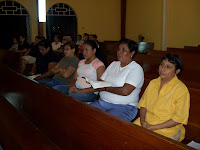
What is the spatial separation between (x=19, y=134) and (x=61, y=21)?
861 cm

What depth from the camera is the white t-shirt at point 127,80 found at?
2.07m

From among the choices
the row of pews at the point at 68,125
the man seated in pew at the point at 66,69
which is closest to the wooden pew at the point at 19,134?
the row of pews at the point at 68,125

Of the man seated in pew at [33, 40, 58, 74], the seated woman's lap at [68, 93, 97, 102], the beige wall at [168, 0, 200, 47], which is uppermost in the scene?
the beige wall at [168, 0, 200, 47]

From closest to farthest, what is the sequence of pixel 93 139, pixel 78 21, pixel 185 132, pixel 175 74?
1. pixel 93 139
2. pixel 175 74
3. pixel 185 132
4. pixel 78 21

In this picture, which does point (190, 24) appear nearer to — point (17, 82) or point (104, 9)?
point (104, 9)

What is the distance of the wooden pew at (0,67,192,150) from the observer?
122 cm

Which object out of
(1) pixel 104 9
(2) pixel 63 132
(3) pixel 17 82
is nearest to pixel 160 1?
(1) pixel 104 9

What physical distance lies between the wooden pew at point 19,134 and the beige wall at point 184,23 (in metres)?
6.71

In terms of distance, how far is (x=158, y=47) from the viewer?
9367 mm

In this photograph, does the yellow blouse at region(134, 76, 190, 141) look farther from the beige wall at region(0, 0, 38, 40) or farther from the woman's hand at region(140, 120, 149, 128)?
the beige wall at region(0, 0, 38, 40)

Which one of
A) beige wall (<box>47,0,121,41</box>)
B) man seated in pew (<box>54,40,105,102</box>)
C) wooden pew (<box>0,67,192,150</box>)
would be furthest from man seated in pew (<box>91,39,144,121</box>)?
beige wall (<box>47,0,121,41</box>)

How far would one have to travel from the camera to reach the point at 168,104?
1.67 metres

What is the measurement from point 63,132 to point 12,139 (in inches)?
22.0

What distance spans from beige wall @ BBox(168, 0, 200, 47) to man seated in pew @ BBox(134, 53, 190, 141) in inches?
251
